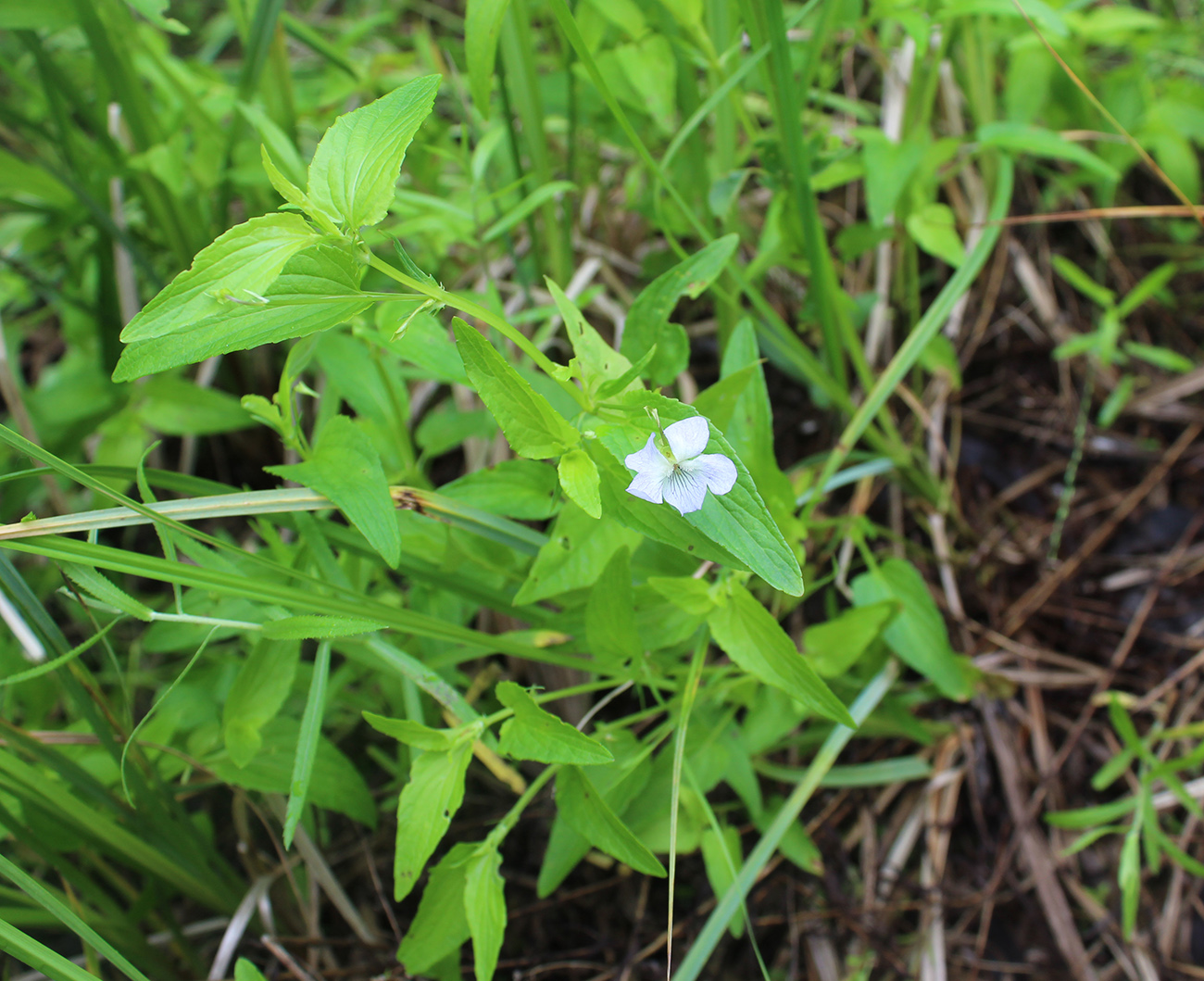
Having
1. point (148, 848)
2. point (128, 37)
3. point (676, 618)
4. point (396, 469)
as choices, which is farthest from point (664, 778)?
point (128, 37)

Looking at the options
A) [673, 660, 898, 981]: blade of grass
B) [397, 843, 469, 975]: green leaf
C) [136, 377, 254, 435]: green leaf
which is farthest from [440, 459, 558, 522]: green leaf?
[136, 377, 254, 435]: green leaf

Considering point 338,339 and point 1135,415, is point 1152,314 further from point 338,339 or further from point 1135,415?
point 338,339

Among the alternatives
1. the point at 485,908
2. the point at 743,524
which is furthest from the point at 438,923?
the point at 743,524

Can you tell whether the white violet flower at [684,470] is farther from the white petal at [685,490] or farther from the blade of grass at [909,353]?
the blade of grass at [909,353]

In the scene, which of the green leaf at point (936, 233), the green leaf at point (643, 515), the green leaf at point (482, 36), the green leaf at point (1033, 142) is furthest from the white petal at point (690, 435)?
the green leaf at point (1033, 142)

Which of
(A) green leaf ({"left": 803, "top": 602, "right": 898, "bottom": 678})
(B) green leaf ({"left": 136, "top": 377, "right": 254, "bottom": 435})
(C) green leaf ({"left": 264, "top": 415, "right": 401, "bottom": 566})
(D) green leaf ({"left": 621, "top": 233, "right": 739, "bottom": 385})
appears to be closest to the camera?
(C) green leaf ({"left": 264, "top": 415, "right": 401, "bottom": 566})

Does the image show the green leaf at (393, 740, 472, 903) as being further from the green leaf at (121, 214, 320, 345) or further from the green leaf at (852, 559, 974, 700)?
the green leaf at (852, 559, 974, 700)
